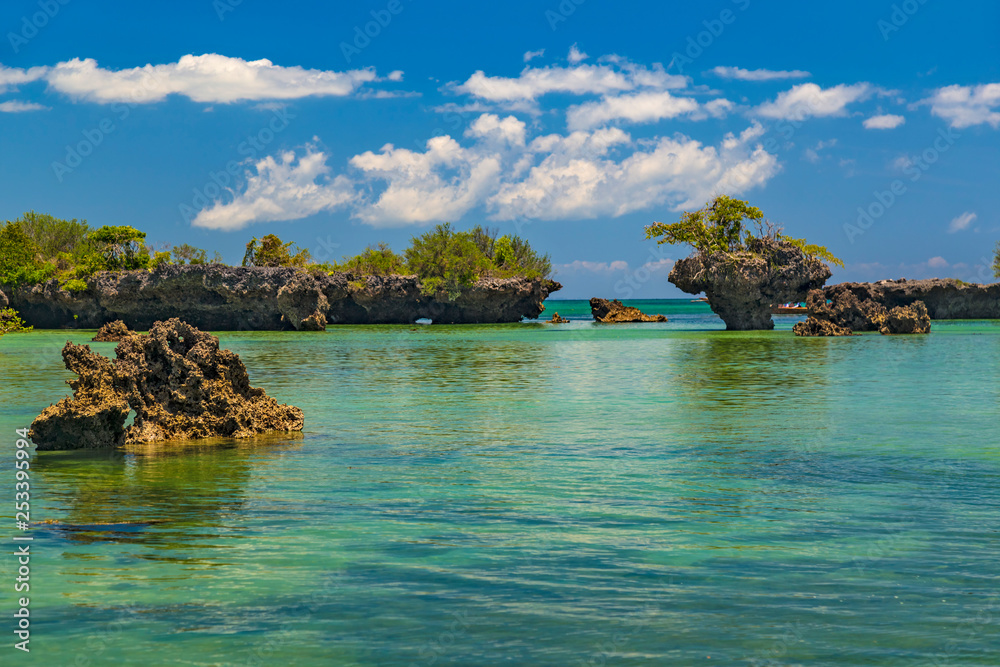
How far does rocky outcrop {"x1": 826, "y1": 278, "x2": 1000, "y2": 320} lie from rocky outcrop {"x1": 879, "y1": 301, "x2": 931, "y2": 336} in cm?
843

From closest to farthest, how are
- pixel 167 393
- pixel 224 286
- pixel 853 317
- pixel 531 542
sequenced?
1. pixel 531 542
2. pixel 167 393
3. pixel 853 317
4. pixel 224 286

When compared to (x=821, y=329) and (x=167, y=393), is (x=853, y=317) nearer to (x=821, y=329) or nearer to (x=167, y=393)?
(x=821, y=329)

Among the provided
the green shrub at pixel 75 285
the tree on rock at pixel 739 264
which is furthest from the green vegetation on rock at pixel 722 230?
the green shrub at pixel 75 285

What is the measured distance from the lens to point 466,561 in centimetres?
634

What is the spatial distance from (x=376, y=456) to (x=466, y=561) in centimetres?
508

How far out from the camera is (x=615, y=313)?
77562 mm

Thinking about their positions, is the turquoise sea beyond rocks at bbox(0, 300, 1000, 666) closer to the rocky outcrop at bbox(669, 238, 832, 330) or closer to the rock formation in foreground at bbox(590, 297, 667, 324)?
the rocky outcrop at bbox(669, 238, 832, 330)

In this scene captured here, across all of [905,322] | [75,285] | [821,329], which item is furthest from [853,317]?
[75,285]

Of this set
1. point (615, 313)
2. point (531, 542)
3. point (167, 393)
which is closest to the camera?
point (531, 542)

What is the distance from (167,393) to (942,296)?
7007 centimetres

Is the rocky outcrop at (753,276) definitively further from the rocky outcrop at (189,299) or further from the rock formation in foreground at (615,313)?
the rocky outcrop at (189,299)

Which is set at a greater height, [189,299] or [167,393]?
[189,299]

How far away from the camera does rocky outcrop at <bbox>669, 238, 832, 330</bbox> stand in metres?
52.5

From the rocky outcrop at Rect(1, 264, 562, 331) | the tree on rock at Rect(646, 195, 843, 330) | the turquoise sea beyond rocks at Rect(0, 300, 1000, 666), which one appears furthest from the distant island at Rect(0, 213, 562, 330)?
the turquoise sea beyond rocks at Rect(0, 300, 1000, 666)
